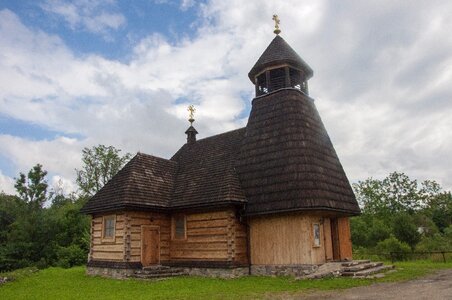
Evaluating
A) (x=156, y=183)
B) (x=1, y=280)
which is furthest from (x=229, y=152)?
(x=1, y=280)

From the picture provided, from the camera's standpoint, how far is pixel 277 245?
16.1m

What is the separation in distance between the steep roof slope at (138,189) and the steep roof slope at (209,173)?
0.60 metres

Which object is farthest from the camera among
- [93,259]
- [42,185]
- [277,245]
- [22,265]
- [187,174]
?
[42,185]

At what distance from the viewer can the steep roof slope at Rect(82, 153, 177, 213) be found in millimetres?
17438

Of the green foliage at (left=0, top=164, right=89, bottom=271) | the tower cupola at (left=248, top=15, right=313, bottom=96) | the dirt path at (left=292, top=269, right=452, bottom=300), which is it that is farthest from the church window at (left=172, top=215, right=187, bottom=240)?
the green foliage at (left=0, top=164, right=89, bottom=271)

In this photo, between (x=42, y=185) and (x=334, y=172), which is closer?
(x=334, y=172)

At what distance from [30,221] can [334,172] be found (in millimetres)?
21693

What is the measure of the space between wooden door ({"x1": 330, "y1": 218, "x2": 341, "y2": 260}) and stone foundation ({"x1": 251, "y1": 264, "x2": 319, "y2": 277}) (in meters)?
2.90

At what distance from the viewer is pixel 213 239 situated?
55.6 ft

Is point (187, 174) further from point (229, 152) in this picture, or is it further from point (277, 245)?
point (277, 245)

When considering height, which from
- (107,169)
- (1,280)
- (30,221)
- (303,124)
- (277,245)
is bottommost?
(1,280)

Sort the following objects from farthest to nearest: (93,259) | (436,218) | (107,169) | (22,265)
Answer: (436,218) < (107,169) < (22,265) < (93,259)

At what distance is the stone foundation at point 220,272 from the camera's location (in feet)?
52.5

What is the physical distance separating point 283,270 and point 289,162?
14.5 ft
